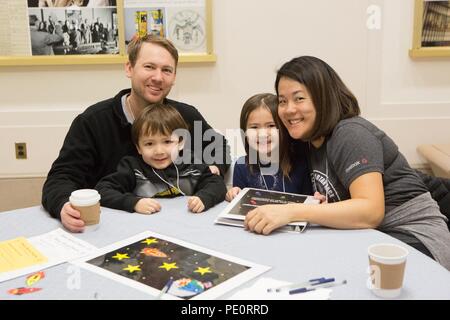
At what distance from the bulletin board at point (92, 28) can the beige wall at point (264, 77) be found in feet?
0.24

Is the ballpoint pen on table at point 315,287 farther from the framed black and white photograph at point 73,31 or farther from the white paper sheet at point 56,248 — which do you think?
the framed black and white photograph at point 73,31

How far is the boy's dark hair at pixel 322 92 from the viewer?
1641 mm

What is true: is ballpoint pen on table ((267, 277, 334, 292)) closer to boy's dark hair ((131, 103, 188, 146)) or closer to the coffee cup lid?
the coffee cup lid

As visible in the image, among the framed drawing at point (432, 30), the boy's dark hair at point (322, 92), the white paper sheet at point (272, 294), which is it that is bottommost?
the white paper sheet at point (272, 294)

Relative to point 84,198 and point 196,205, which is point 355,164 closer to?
point 196,205

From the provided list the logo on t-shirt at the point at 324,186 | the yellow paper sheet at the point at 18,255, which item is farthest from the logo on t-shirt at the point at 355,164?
the yellow paper sheet at the point at 18,255

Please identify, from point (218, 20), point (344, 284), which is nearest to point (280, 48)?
point (218, 20)

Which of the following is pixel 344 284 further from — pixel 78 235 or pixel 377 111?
pixel 377 111

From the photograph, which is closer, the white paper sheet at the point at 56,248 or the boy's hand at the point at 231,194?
the white paper sheet at the point at 56,248

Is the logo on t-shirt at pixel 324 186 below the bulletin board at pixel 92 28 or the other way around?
below

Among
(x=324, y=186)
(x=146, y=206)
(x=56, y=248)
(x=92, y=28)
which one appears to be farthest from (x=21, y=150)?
(x=324, y=186)

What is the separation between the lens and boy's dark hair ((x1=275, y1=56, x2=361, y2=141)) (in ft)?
5.38

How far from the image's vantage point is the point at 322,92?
64.6 inches

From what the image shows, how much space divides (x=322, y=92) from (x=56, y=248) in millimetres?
927
